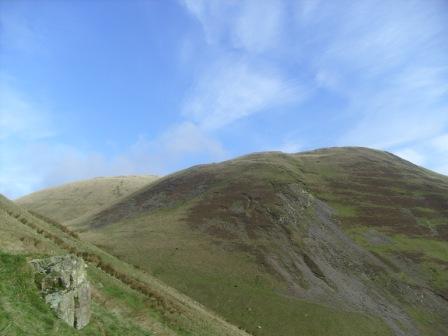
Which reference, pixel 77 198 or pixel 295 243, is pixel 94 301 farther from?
pixel 77 198

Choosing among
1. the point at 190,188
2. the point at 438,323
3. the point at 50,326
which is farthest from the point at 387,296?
the point at 50,326

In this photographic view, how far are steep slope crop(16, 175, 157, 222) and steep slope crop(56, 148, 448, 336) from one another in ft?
114

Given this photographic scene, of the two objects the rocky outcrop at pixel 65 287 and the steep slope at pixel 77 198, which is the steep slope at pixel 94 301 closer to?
the rocky outcrop at pixel 65 287

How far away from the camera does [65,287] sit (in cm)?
2108

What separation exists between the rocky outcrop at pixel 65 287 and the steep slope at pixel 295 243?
34812mm

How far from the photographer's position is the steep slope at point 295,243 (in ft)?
207

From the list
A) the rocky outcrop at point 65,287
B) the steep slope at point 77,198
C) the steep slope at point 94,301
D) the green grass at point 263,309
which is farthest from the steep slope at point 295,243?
the rocky outcrop at point 65,287

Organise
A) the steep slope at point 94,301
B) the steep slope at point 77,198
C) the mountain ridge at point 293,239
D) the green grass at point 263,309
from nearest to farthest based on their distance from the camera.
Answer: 1. the steep slope at point 94,301
2. the green grass at point 263,309
3. the mountain ridge at point 293,239
4. the steep slope at point 77,198

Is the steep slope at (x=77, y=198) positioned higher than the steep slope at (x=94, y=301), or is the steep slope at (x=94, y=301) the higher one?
the steep slope at (x=77, y=198)

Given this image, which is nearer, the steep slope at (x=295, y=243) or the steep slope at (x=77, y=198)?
the steep slope at (x=295, y=243)

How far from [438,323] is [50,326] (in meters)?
69.0

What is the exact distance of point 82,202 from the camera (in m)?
164

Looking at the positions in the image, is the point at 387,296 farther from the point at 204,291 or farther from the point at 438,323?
the point at 204,291

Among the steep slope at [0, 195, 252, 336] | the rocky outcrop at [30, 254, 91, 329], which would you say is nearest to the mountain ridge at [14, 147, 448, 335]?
the steep slope at [0, 195, 252, 336]
